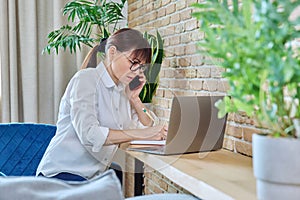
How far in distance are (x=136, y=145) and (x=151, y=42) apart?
487mm

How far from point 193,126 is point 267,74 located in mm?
781

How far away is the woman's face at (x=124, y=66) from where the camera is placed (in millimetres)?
1813

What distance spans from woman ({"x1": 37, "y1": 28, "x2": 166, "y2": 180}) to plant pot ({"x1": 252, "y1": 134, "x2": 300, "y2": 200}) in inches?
35.6

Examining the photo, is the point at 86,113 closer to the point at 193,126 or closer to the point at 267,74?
the point at 193,126

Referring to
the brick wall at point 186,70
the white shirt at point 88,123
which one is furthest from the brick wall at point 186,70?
the white shirt at point 88,123

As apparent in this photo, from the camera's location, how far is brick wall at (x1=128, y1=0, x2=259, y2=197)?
172 cm

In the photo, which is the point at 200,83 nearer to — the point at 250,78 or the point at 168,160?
the point at 168,160

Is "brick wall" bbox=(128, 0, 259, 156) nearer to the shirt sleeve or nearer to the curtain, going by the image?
the shirt sleeve

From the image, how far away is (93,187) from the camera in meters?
0.83

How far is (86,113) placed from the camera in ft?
5.70

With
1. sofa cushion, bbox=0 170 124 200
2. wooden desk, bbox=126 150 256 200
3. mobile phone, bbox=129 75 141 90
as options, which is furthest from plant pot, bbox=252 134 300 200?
mobile phone, bbox=129 75 141 90

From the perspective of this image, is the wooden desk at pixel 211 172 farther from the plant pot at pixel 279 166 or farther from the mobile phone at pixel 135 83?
the mobile phone at pixel 135 83

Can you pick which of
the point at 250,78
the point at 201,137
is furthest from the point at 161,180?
the point at 250,78

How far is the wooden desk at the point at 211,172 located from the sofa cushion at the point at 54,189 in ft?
1.18
